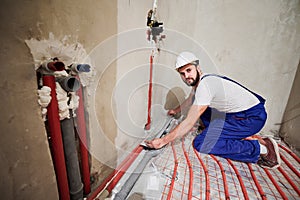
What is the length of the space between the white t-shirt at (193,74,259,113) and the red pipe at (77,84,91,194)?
0.69 metres

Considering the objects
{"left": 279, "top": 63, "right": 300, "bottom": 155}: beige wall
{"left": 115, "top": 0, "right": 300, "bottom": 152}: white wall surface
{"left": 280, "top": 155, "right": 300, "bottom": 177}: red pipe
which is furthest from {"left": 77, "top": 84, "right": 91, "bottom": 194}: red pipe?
{"left": 279, "top": 63, "right": 300, "bottom": 155}: beige wall

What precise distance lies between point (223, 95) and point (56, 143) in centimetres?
102

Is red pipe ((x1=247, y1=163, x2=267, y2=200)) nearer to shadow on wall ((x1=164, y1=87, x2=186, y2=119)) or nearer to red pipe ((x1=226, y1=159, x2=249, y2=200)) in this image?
red pipe ((x1=226, y1=159, x2=249, y2=200))

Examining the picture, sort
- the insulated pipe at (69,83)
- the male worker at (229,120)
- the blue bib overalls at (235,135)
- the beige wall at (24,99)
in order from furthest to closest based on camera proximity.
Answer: the blue bib overalls at (235,135), the male worker at (229,120), the insulated pipe at (69,83), the beige wall at (24,99)

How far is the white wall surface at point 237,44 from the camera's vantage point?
1.40m

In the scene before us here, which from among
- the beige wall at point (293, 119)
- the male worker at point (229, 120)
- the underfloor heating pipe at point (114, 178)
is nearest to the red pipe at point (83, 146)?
the underfloor heating pipe at point (114, 178)

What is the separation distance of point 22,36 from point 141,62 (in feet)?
2.66

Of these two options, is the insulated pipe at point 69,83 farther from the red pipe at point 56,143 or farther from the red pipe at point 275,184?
the red pipe at point 275,184

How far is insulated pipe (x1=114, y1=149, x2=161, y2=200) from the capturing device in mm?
795

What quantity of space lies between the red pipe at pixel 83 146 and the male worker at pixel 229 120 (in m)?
0.43

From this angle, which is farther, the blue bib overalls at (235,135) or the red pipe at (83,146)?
the blue bib overalls at (235,135)

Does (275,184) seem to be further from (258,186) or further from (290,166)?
(290,166)

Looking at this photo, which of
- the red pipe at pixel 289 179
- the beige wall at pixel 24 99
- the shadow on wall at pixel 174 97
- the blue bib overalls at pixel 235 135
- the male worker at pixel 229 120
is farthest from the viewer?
the shadow on wall at pixel 174 97

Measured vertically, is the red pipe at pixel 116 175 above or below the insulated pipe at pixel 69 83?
below
